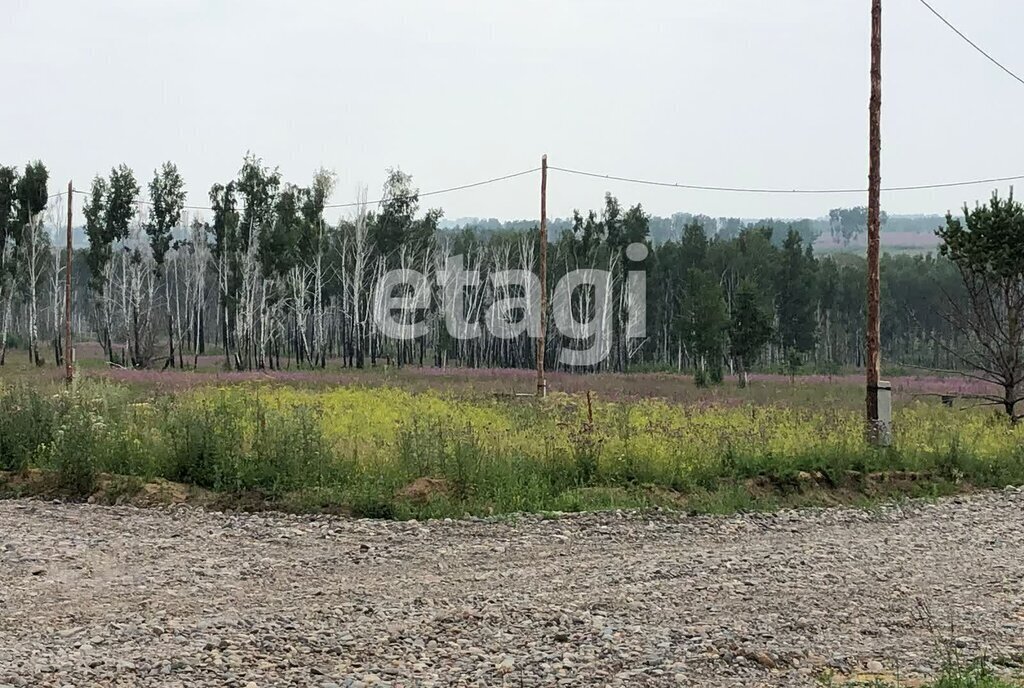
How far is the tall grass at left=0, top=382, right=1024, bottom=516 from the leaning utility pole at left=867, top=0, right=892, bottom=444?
0.72m

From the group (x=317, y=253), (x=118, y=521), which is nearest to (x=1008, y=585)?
(x=118, y=521)

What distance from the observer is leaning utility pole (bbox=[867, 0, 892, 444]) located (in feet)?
45.5

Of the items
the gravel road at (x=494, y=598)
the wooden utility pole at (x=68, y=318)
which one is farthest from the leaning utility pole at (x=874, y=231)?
the wooden utility pole at (x=68, y=318)

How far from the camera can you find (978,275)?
19.7 meters

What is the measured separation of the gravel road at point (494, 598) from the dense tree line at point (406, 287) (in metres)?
31.5

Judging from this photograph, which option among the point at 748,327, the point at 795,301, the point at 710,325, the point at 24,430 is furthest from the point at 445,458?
the point at 795,301

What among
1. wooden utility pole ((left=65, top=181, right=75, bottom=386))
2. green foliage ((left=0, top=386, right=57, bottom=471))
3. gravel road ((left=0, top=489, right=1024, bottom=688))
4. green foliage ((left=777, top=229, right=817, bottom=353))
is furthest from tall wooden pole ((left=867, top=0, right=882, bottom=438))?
green foliage ((left=777, top=229, right=817, bottom=353))

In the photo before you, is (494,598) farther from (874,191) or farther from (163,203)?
(163,203)

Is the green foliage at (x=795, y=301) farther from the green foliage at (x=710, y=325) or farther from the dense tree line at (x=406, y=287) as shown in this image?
the green foliage at (x=710, y=325)

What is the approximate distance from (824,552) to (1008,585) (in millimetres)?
1463

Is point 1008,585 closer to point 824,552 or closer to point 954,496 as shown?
point 824,552

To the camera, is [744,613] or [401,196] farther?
[401,196]

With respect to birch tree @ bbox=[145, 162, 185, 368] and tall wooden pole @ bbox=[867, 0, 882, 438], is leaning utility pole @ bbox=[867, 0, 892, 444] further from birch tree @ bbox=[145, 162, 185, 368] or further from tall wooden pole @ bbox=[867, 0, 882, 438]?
birch tree @ bbox=[145, 162, 185, 368]

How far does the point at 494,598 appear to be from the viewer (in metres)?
6.59
